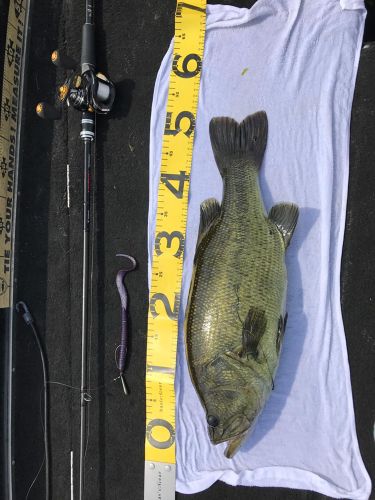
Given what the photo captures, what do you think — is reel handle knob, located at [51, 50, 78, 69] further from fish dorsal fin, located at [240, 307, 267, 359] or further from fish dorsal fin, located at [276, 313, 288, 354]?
fish dorsal fin, located at [276, 313, 288, 354]

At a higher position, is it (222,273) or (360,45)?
(360,45)

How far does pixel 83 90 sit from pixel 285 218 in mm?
1127

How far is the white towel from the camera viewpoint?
78.8 inches

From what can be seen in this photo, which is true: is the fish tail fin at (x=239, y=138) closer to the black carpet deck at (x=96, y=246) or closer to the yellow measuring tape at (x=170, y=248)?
the yellow measuring tape at (x=170, y=248)

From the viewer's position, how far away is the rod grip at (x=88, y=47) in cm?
218

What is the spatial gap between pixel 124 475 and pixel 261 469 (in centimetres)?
74

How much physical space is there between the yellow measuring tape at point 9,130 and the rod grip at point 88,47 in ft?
1.47

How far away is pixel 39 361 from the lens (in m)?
2.42

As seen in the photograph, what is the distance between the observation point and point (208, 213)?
1930 mm

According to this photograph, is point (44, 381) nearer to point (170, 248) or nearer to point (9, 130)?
point (170, 248)

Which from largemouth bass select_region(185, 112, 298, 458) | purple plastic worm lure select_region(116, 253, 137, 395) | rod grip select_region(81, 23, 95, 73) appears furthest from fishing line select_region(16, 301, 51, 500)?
rod grip select_region(81, 23, 95, 73)

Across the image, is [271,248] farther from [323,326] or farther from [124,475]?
[124,475]

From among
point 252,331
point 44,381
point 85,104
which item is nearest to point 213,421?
point 252,331

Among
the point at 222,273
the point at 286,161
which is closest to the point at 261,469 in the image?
the point at 222,273
